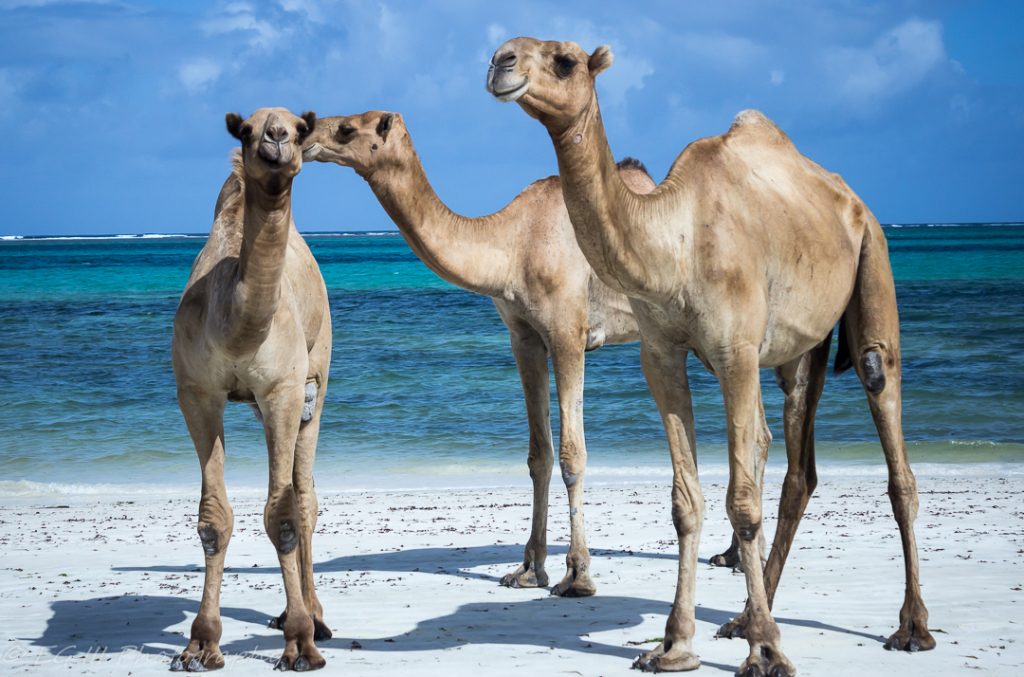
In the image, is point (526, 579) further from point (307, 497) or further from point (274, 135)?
point (274, 135)

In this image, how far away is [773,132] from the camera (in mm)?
5988

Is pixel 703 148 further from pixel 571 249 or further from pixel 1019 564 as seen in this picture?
pixel 1019 564

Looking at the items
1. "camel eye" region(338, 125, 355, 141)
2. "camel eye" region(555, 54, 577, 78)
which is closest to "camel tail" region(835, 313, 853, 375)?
"camel eye" region(555, 54, 577, 78)

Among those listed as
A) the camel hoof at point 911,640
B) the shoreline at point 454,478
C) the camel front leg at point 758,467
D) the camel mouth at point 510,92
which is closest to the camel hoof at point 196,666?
the camel mouth at point 510,92

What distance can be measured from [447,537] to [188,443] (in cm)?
664

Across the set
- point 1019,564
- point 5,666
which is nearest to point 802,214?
point 1019,564

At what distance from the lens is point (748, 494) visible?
5.05 meters

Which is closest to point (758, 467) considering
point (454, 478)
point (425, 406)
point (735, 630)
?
point (735, 630)

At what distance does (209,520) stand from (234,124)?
1763mm

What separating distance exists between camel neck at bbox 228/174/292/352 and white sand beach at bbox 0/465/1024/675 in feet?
5.13

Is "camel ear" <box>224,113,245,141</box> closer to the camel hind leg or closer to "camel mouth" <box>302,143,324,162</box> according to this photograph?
"camel mouth" <box>302,143,324,162</box>

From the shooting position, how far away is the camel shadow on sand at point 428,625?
5.79 metres

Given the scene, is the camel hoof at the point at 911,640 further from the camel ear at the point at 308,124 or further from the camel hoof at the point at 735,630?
the camel ear at the point at 308,124

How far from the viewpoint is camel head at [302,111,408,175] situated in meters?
6.27
